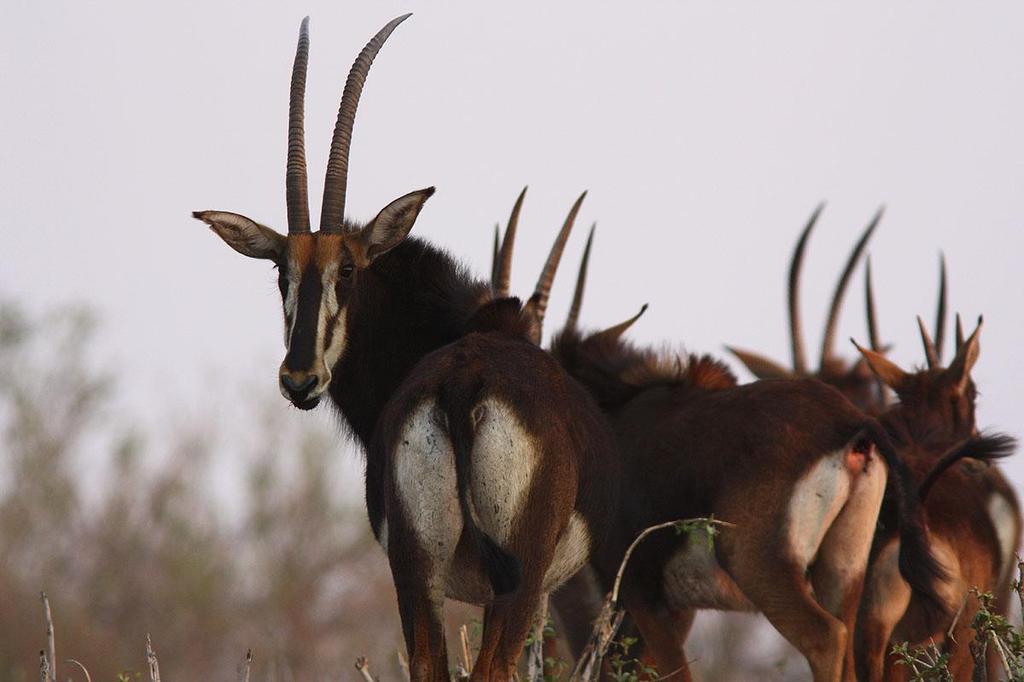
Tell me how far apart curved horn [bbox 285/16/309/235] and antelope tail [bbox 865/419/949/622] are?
3067 mm

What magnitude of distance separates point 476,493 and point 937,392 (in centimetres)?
523

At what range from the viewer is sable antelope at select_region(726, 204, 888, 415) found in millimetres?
10844

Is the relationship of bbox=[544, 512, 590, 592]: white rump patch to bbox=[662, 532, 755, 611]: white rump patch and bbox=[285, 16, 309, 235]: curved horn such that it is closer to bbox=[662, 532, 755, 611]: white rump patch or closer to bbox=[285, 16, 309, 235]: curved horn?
bbox=[662, 532, 755, 611]: white rump patch

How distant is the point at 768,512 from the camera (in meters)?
7.46

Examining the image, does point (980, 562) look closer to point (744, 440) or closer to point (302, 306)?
point (744, 440)

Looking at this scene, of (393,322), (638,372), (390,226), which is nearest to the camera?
(390,226)

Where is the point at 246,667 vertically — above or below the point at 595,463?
below

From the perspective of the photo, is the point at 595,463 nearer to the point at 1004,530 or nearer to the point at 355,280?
the point at 355,280

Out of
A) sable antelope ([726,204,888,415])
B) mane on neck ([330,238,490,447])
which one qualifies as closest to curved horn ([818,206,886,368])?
sable antelope ([726,204,888,415])

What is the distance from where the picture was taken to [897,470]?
7566mm

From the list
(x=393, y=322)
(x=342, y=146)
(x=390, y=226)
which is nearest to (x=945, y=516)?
(x=393, y=322)

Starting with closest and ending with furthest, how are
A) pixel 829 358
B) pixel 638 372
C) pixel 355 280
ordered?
pixel 355 280
pixel 638 372
pixel 829 358

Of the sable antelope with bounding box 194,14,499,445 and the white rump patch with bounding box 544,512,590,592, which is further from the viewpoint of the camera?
the sable antelope with bounding box 194,14,499,445

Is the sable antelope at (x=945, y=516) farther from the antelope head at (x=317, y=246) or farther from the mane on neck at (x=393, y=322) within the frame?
the antelope head at (x=317, y=246)
